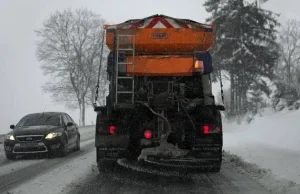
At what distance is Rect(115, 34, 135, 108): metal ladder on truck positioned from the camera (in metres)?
8.58

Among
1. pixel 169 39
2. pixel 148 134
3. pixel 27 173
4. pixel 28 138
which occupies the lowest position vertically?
pixel 27 173

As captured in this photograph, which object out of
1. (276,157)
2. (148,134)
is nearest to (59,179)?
(148,134)

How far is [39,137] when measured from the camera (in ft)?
43.7

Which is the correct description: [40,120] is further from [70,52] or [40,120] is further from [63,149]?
[70,52]

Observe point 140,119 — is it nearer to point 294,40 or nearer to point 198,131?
point 198,131

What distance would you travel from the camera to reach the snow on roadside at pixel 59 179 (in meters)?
7.80

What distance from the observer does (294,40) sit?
6538cm

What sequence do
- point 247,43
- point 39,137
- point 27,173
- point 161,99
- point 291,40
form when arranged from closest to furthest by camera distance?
point 161,99
point 27,173
point 39,137
point 247,43
point 291,40

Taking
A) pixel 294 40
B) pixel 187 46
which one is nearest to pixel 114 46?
pixel 187 46

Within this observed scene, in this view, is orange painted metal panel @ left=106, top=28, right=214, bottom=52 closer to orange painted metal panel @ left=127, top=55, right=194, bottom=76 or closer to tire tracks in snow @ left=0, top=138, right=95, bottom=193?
orange painted metal panel @ left=127, top=55, right=194, bottom=76

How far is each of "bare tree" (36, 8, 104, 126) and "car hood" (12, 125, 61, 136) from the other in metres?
38.0

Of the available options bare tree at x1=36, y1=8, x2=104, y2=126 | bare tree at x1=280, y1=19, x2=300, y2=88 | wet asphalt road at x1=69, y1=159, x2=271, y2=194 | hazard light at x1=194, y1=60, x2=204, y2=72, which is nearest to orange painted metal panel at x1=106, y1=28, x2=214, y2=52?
hazard light at x1=194, y1=60, x2=204, y2=72

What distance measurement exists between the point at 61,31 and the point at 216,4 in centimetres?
2094

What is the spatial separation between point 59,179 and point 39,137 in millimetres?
4530
